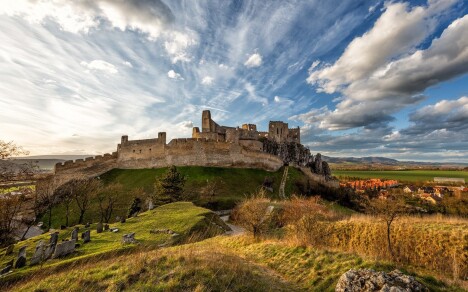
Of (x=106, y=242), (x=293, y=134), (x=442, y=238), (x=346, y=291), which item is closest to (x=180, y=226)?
(x=106, y=242)

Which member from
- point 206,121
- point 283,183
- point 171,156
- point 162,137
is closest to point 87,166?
point 162,137

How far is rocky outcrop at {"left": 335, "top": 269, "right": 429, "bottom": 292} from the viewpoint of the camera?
20.6 feet

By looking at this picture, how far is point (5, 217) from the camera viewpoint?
917 inches

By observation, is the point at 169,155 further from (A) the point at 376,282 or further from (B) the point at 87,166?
(A) the point at 376,282

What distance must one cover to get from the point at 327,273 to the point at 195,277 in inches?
195

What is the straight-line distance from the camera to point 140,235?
17.6 m

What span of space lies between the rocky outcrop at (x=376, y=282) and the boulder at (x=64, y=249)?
14.6 metres

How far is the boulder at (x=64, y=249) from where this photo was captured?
13.3 metres

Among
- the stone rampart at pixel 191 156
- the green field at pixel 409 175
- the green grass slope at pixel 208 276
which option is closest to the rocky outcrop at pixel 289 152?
the stone rampart at pixel 191 156

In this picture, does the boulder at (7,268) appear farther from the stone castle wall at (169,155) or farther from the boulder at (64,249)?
the stone castle wall at (169,155)

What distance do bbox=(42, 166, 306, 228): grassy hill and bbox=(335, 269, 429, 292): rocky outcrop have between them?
33982 millimetres

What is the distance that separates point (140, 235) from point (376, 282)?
15.8 meters

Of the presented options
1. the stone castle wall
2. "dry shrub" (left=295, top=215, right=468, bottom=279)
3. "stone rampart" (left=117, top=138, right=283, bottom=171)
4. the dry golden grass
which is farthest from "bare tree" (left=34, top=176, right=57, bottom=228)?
"dry shrub" (left=295, top=215, right=468, bottom=279)

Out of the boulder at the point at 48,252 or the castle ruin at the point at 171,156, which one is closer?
the boulder at the point at 48,252
